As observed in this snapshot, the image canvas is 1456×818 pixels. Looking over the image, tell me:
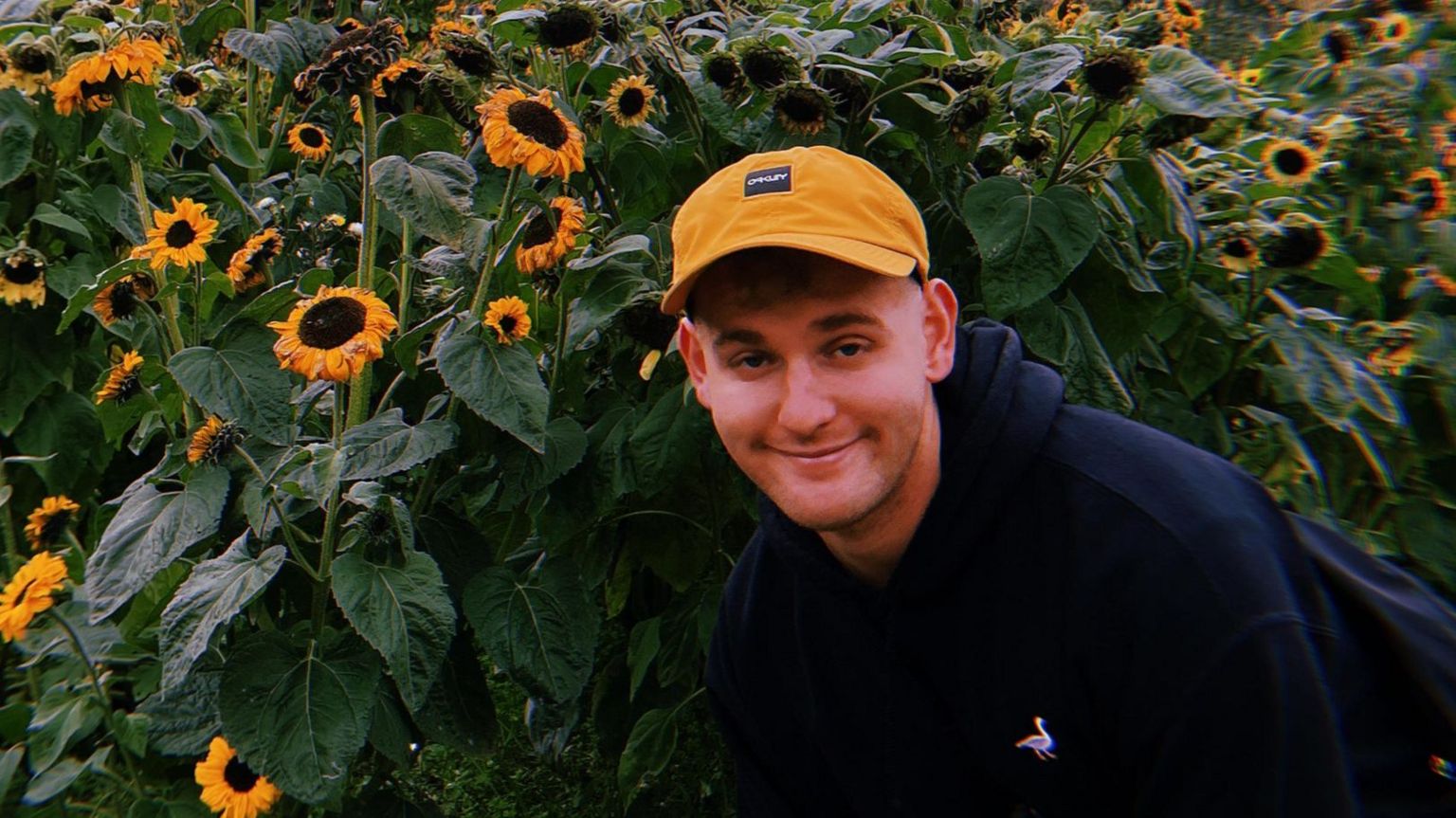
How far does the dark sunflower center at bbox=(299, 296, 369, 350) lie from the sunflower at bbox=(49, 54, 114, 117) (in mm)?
768

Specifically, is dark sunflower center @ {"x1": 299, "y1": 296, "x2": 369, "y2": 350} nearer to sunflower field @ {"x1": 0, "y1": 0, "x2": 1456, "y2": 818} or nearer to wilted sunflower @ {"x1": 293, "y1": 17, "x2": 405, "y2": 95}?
sunflower field @ {"x1": 0, "y1": 0, "x2": 1456, "y2": 818}

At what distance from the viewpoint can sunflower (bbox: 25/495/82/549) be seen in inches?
102

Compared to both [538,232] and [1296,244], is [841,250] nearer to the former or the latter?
[538,232]

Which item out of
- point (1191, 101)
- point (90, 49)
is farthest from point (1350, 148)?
point (90, 49)

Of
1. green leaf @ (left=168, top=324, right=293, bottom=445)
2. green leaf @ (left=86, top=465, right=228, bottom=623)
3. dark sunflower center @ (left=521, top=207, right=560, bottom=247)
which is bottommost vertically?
green leaf @ (left=86, top=465, right=228, bottom=623)

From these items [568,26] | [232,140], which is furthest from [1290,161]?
[232,140]

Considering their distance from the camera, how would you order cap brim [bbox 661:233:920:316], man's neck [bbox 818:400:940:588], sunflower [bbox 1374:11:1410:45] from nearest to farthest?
cap brim [bbox 661:233:920:316]
man's neck [bbox 818:400:940:588]
sunflower [bbox 1374:11:1410:45]

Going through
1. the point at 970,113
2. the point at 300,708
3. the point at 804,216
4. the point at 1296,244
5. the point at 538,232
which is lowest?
the point at 300,708

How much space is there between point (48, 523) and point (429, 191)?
109 centimetres

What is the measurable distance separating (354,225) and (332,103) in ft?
0.98

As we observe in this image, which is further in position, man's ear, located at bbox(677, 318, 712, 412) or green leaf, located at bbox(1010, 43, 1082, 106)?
green leaf, located at bbox(1010, 43, 1082, 106)

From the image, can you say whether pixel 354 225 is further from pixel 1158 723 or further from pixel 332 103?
Answer: pixel 1158 723

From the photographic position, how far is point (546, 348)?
2396 mm

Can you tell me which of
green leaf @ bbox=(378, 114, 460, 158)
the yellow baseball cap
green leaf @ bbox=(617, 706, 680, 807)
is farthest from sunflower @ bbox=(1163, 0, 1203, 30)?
green leaf @ bbox=(617, 706, 680, 807)
